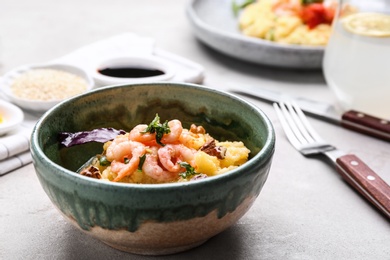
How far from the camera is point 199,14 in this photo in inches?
99.4

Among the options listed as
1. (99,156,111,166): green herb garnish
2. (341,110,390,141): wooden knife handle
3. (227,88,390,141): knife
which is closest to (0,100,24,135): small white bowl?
(99,156,111,166): green herb garnish

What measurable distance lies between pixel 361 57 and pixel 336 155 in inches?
13.9

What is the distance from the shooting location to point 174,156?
3.75 ft

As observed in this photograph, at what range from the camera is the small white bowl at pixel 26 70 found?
1.69 metres

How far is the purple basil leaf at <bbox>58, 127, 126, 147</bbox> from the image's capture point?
126 centimetres

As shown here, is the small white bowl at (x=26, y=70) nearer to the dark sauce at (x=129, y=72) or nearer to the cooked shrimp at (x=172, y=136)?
the dark sauce at (x=129, y=72)

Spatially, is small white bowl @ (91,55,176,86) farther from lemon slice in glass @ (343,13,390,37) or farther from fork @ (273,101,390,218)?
lemon slice in glass @ (343,13,390,37)

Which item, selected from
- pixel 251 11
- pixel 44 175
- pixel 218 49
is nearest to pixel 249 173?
pixel 44 175

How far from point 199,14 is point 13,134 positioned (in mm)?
1191

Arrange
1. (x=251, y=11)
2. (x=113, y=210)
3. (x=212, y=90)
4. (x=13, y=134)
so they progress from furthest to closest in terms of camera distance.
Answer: (x=251, y=11)
(x=13, y=134)
(x=212, y=90)
(x=113, y=210)

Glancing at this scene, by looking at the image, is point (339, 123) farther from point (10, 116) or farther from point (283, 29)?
point (10, 116)

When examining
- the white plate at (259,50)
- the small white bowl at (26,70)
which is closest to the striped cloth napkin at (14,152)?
the small white bowl at (26,70)

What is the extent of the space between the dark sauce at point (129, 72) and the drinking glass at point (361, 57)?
57 cm

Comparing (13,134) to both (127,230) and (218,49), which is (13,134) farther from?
(218,49)
